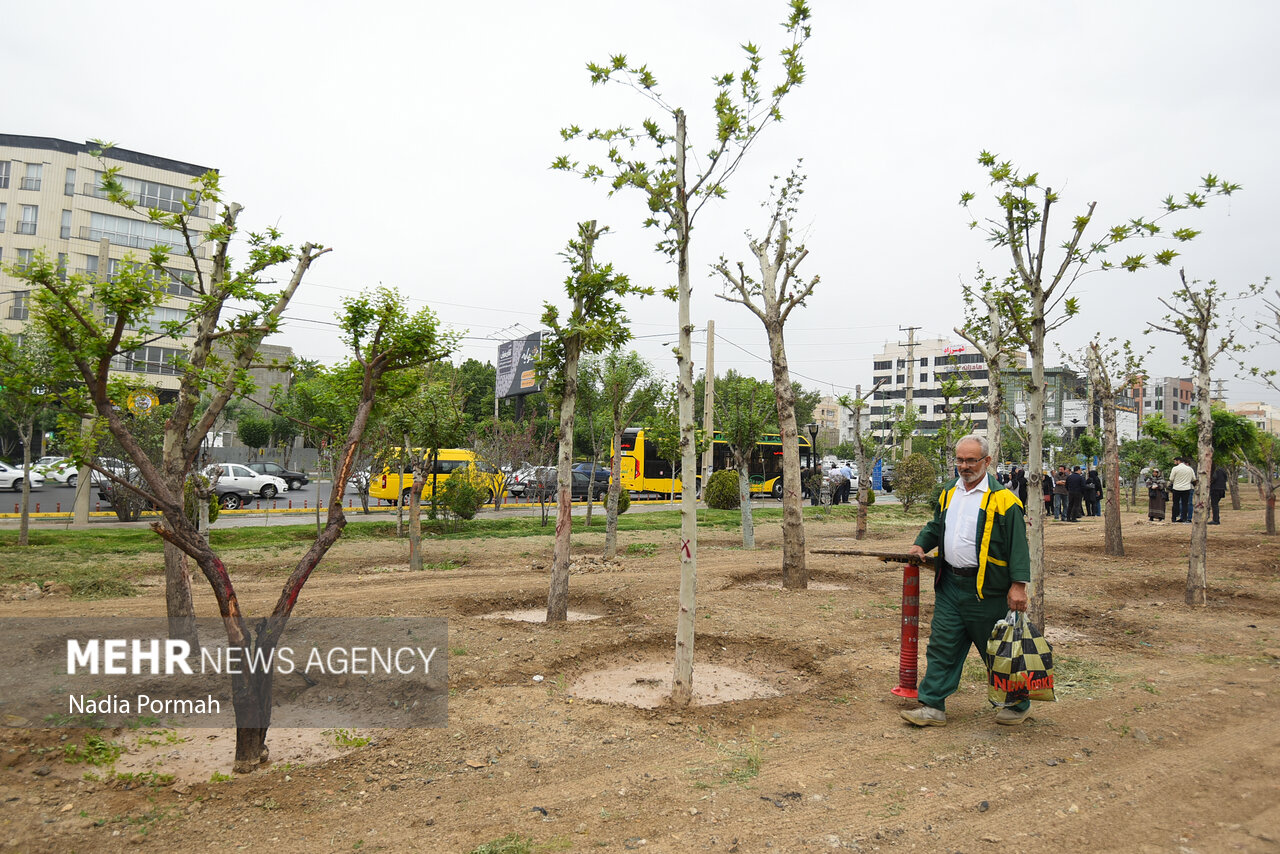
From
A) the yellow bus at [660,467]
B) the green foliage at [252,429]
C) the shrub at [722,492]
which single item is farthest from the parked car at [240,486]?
the green foliage at [252,429]

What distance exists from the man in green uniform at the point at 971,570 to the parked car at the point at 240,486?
23553mm

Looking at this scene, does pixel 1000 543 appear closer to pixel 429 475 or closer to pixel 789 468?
pixel 789 468

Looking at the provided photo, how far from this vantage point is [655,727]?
511 cm

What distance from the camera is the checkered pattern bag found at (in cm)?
470

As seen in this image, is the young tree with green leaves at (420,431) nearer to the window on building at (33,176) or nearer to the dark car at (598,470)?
the dark car at (598,470)

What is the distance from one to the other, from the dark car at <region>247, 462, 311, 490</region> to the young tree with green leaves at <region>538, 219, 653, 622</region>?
28898 mm

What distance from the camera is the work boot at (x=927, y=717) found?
5.01 m

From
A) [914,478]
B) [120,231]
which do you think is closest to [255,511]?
[914,478]

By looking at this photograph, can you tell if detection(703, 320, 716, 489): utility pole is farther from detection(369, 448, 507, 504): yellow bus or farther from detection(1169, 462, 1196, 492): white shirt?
detection(1169, 462, 1196, 492): white shirt

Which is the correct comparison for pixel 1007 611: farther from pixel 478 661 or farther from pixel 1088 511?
pixel 1088 511

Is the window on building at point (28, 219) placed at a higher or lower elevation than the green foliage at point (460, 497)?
higher

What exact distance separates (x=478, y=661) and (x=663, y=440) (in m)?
10.3

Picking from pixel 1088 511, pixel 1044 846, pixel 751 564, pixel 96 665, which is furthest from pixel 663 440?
pixel 1088 511

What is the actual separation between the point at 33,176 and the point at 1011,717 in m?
50.6
